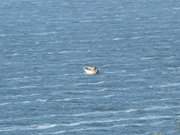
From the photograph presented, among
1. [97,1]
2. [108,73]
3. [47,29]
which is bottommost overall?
[97,1]

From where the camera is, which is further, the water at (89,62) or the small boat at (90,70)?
the small boat at (90,70)

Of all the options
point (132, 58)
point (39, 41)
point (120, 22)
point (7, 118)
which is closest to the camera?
point (7, 118)

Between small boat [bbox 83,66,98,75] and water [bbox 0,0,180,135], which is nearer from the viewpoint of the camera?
water [bbox 0,0,180,135]

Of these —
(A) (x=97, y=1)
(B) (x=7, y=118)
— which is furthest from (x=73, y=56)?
(A) (x=97, y=1)

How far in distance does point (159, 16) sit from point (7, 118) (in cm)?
3620

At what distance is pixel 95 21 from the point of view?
10606cm

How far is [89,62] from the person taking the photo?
90.0m

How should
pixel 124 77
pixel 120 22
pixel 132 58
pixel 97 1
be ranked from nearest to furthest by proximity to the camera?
pixel 124 77 < pixel 132 58 < pixel 120 22 < pixel 97 1

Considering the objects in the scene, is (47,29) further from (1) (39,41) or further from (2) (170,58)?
(2) (170,58)

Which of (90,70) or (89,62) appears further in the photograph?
(89,62)

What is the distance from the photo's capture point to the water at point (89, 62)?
73.8 metres

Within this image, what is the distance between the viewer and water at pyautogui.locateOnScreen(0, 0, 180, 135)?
73812 millimetres

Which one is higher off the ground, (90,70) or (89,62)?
(90,70)

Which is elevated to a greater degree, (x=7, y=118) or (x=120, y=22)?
(x=7, y=118)
